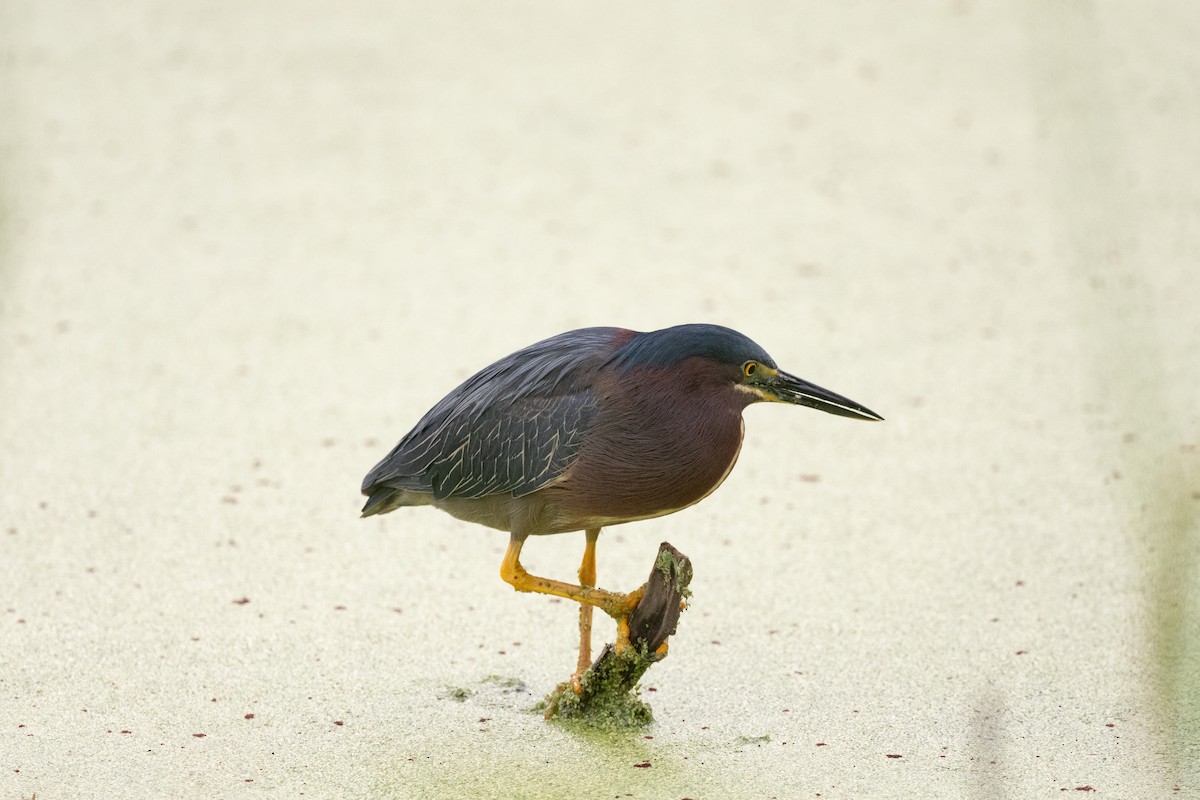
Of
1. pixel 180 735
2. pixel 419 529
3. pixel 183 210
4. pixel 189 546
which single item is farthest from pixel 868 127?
pixel 180 735

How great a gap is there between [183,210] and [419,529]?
2.45 m

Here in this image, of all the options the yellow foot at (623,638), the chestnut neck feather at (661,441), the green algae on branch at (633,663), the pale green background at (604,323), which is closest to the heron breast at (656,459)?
the chestnut neck feather at (661,441)

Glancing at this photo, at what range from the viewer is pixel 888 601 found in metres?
3.26

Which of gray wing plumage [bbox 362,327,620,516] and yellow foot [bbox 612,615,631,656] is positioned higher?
gray wing plumage [bbox 362,327,620,516]

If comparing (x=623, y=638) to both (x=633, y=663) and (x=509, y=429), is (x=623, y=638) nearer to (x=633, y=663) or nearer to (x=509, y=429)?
(x=633, y=663)

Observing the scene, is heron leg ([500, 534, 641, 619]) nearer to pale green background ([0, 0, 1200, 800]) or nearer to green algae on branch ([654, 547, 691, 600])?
green algae on branch ([654, 547, 691, 600])

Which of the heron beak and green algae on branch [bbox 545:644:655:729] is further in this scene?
green algae on branch [bbox 545:644:655:729]

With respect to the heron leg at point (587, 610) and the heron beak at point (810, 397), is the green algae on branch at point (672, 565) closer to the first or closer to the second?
the heron leg at point (587, 610)

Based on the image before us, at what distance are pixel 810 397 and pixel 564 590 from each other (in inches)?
22.6

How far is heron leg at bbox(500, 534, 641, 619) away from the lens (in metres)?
2.58

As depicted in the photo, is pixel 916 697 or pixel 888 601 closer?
pixel 916 697

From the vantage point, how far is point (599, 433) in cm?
251

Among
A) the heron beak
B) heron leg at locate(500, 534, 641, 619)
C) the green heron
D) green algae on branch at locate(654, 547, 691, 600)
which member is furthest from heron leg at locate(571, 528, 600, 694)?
the heron beak

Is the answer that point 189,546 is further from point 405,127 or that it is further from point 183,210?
point 405,127
